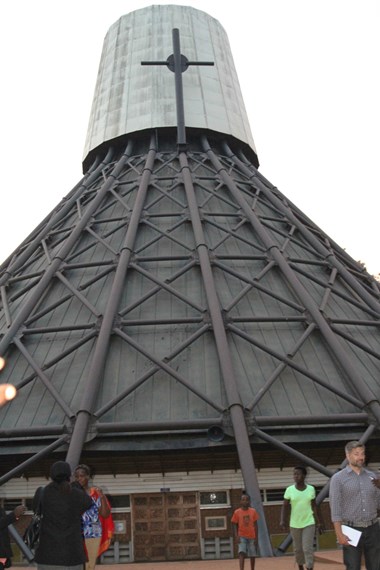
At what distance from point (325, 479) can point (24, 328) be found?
8.48m

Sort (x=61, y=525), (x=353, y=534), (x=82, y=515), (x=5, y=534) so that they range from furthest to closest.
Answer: (x=5, y=534) < (x=82, y=515) < (x=353, y=534) < (x=61, y=525)

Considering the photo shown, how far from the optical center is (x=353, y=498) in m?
5.63

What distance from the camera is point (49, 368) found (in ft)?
46.6

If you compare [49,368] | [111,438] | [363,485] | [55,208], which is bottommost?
[363,485]

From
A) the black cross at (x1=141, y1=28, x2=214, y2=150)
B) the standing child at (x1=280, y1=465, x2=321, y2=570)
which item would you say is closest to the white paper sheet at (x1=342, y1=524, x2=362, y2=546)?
the standing child at (x1=280, y1=465, x2=321, y2=570)

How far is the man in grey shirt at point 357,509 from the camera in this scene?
5.57 metres

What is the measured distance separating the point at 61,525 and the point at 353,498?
282 cm

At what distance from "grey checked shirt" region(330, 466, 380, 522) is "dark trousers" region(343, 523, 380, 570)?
0.14 metres

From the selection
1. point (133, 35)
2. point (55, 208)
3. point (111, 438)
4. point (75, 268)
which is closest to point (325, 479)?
point (111, 438)

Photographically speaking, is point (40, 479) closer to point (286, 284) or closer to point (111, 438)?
point (111, 438)

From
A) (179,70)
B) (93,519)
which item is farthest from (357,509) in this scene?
(179,70)

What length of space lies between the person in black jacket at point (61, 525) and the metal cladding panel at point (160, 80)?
1941 cm

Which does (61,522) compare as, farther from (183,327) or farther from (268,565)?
(183,327)

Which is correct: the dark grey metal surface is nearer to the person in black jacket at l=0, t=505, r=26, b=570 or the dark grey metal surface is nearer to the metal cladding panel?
the metal cladding panel
